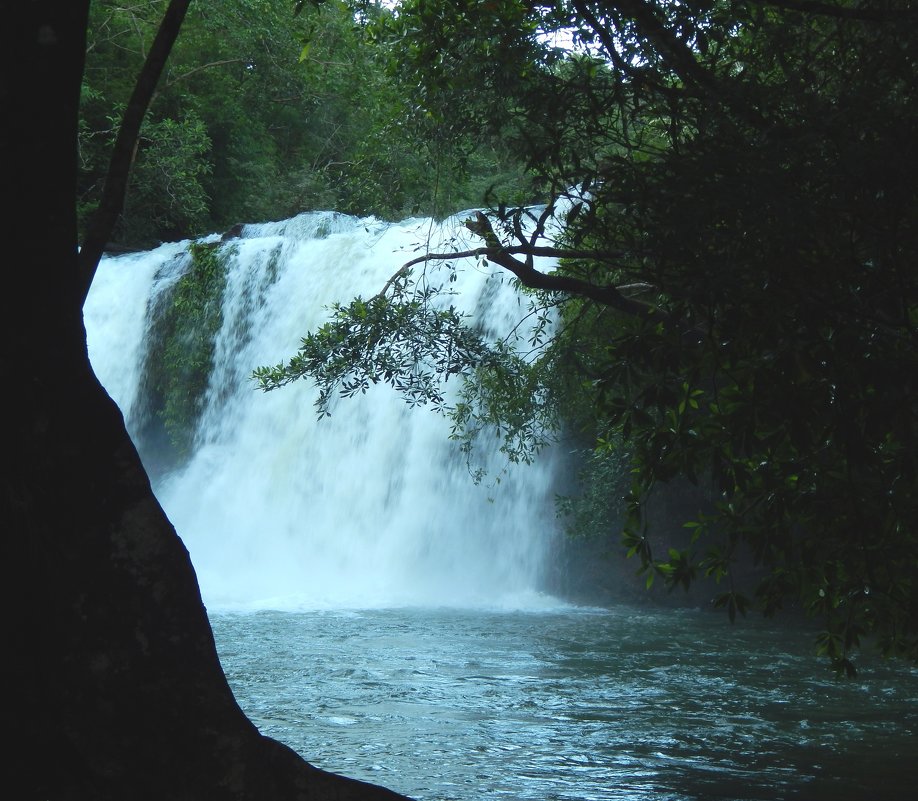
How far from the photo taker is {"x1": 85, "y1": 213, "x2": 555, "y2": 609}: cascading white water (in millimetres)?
16672

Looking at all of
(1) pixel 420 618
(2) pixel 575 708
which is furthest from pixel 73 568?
(1) pixel 420 618

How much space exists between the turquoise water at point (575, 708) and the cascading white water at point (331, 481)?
9.98 feet

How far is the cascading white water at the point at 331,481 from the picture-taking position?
16.7 meters

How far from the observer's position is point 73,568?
11.3 ft

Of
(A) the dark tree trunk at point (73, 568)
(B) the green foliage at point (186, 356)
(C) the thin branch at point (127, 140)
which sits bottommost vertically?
(A) the dark tree trunk at point (73, 568)

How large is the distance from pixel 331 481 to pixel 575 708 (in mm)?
9520

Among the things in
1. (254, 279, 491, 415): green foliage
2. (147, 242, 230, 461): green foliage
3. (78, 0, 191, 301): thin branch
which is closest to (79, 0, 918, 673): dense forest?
(254, 279, 491, 415): green foliage

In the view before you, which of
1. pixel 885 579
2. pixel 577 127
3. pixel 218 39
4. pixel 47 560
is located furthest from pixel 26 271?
pixel 218 39

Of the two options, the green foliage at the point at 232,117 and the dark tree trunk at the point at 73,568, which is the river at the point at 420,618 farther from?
the dark tree trunk at the point at 73,568

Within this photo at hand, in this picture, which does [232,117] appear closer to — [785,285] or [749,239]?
[749,239]

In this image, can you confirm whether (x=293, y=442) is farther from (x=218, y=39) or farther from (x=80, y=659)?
(x=80, y=659)

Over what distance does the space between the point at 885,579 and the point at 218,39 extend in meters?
24.6

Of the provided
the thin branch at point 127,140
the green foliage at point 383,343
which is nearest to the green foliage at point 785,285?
the thin branch at point 127,140

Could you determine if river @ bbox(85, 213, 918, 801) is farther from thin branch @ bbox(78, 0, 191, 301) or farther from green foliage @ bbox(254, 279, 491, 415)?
thin branch @ bbox(78, 0, 191, 301)
